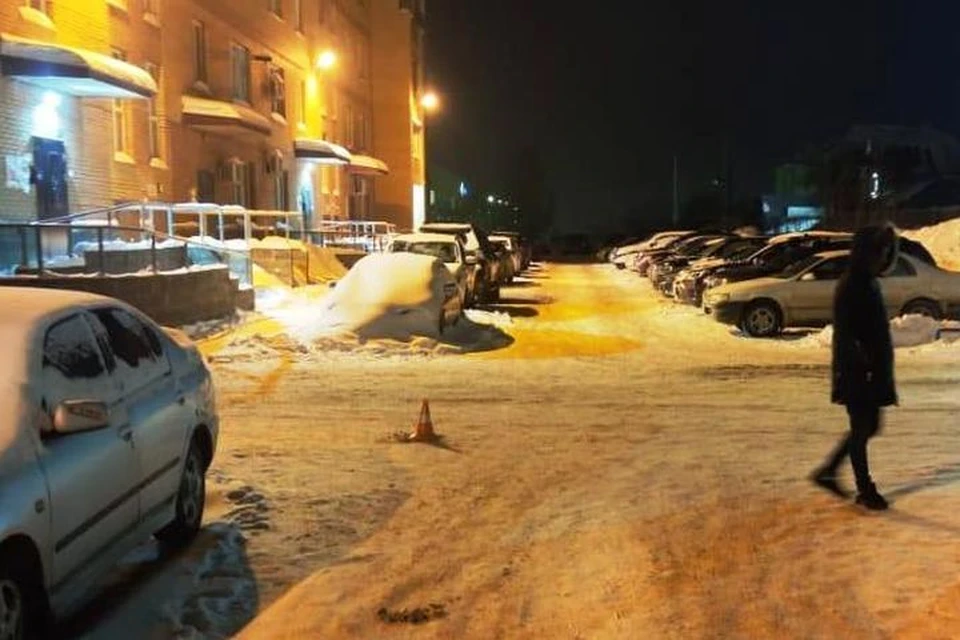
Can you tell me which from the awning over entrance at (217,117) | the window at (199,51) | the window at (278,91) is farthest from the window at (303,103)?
the awning over entrance at (217,117)

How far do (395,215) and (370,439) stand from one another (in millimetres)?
51295

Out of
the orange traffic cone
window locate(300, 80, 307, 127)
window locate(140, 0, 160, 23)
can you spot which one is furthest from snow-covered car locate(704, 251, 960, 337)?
window locate(300, 80, 307, 127)

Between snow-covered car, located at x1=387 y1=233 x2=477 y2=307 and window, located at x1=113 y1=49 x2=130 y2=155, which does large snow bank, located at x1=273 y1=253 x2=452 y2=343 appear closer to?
snow-covered car, located at x1=387 y1=233 x2=477 y2=307

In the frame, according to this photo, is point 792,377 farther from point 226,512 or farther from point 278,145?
point 278,145

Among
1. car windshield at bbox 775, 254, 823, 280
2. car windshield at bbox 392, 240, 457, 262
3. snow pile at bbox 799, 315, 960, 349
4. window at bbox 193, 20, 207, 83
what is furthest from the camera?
window at bbox 193, 20, 207, 83

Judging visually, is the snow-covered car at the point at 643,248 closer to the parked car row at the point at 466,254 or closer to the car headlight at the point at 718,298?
the parked car row at the point at 466,254

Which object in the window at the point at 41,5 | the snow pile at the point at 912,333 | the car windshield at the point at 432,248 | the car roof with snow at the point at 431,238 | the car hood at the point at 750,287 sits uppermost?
the window at the point at 41,5

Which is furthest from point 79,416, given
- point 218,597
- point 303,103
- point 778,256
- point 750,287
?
point 303,103

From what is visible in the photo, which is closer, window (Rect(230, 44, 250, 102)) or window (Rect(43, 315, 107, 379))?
window (Rect(43, 315, 107, 379))

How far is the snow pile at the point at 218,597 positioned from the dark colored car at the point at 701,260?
65.7 ft

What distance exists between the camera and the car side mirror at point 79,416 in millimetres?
4898

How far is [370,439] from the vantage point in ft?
33.0

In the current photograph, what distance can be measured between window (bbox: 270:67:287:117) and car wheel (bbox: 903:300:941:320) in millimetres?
24009

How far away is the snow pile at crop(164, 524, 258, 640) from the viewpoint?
17.6 ft
